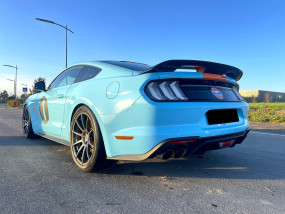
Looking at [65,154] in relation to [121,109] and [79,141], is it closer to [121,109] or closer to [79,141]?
[79,141]

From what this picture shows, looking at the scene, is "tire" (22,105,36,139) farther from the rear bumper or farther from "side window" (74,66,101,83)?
the rear bumper

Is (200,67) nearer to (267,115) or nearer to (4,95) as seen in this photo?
(267,115)

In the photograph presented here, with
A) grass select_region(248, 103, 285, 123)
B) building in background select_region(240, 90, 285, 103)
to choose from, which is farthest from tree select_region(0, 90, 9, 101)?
grass select_region(248, 103, 285, 123)

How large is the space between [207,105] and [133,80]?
0.80m

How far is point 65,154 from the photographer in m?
3.42

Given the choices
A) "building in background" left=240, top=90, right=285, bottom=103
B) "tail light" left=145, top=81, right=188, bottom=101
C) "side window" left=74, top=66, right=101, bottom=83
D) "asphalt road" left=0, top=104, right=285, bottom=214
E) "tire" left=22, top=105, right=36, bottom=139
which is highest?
"building in background" left=240, top=90, right=285, bottom=103

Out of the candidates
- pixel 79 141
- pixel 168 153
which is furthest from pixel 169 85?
pixel 79 141

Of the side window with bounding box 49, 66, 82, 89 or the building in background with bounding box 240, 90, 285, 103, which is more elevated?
the building in background with bounding box 240, 90, 285, 103

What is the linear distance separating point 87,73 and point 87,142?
97 centimetres

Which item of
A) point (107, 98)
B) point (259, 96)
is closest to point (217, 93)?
point (107, 98)

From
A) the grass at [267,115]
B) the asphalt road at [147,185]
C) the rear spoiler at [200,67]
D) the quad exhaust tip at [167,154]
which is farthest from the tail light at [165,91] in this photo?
the grass at [267,115]

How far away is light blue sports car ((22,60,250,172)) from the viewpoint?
6.69 feet

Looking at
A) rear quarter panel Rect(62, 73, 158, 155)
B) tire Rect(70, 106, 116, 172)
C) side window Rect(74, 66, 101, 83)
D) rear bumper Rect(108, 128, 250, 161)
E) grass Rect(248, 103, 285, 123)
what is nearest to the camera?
rear bumper Rect(108, 128, 250, 161)

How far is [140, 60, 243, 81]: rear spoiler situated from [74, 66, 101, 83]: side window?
906 mm
